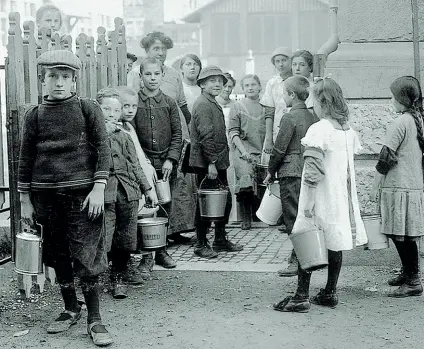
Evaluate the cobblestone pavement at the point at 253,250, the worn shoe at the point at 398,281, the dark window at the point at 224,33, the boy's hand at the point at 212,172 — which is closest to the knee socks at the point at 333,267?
the worn shoe at the point at 398,281

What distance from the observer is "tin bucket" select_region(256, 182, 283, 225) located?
22.4 ft

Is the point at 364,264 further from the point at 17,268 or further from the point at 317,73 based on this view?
the point at 17,268

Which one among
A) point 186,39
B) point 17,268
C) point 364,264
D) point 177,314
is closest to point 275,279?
point 364,264

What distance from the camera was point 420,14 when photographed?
6863 millimetres

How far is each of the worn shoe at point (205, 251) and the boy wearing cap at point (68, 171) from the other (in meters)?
2.51

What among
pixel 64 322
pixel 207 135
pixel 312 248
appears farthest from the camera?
pixel 207 135

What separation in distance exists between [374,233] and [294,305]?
0.87m

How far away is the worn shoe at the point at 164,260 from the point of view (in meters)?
7.32

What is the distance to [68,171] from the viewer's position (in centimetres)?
520

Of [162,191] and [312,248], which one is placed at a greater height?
[162,191]

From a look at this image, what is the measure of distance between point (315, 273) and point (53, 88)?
2.86 metres

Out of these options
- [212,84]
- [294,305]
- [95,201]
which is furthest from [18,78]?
[294,305]

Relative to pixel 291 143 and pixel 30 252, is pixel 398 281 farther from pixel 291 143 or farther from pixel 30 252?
pixel 30 252

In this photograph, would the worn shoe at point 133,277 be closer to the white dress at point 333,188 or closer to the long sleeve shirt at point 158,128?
the long sleeve shirt at point 158,128
